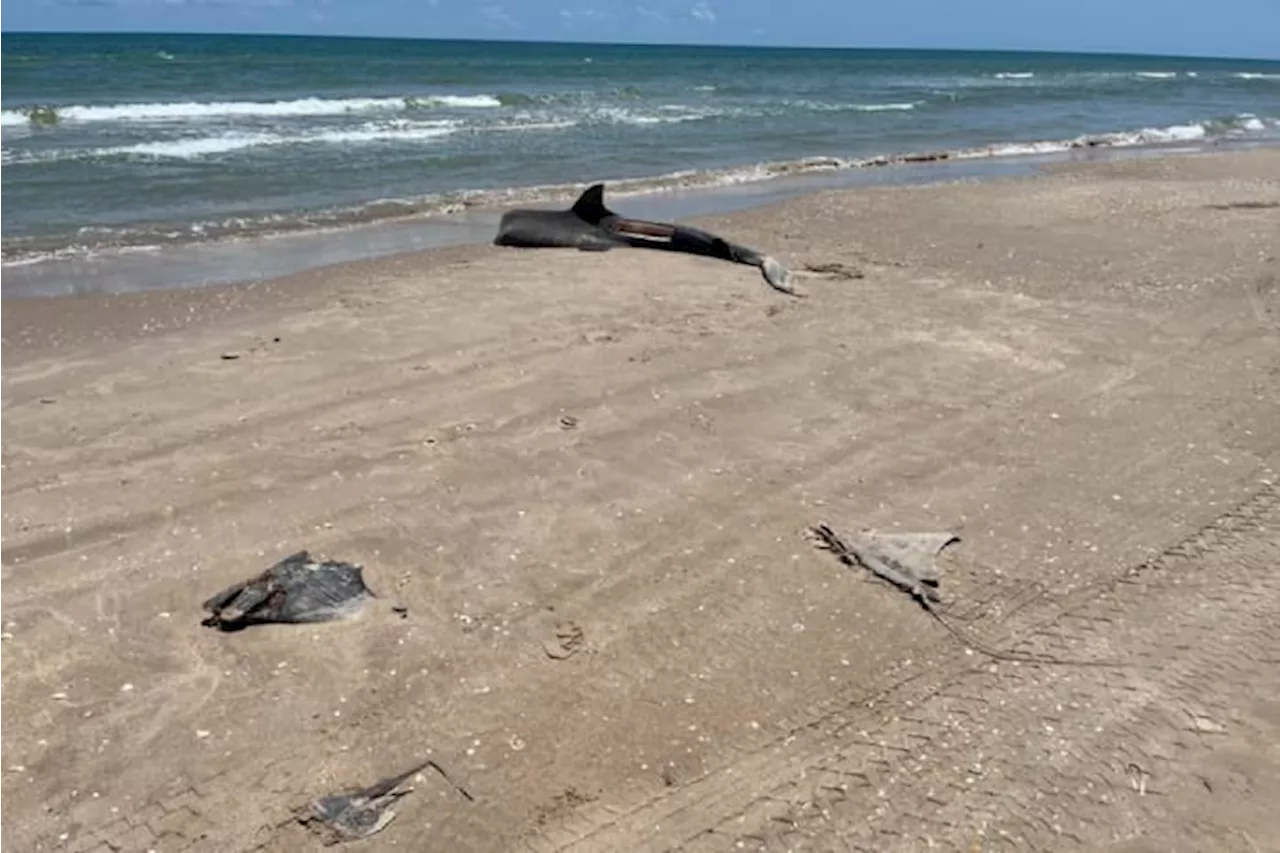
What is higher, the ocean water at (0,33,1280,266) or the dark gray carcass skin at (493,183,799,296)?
the dark gray carcass skin at (493,183,799,296)

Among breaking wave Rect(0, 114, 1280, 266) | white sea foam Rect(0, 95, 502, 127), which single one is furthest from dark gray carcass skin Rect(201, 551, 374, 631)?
white sea foam Rect(0, 95, 502, 127)

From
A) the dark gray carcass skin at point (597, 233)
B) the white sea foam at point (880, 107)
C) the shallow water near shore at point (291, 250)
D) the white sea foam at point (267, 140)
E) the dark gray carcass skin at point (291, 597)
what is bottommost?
the shallow water near shore at point (291, 250)

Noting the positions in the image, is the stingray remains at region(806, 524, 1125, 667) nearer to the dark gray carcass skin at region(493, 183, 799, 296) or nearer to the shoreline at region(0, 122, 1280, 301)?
the dark gray carcass skin at region(493, 183, 799, 296)

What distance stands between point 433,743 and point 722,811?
937 millimetres

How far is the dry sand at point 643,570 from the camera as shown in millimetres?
3467

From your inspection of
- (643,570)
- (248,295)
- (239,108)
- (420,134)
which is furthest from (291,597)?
(239,108)

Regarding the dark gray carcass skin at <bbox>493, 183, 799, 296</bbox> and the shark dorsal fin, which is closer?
the dark gray carcass skin at <bbox>493, 183, 799, 296</bbox>

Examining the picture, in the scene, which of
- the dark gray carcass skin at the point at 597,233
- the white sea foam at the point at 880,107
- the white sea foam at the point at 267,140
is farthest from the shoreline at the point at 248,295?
the white sea foam at the point at 880,107

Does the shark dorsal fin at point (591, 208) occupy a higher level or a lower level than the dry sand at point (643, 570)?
higher

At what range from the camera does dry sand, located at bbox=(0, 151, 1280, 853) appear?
347 centimetres

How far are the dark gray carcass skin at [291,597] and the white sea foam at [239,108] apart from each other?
2202 centimetres

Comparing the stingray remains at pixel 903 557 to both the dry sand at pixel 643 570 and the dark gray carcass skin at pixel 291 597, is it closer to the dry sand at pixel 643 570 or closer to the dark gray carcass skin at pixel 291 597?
the dry sand at pixel 643 570

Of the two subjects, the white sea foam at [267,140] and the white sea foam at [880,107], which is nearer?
the white sea foam at [267,140]

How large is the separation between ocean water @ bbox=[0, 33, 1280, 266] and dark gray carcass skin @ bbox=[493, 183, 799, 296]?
9.43 ft
